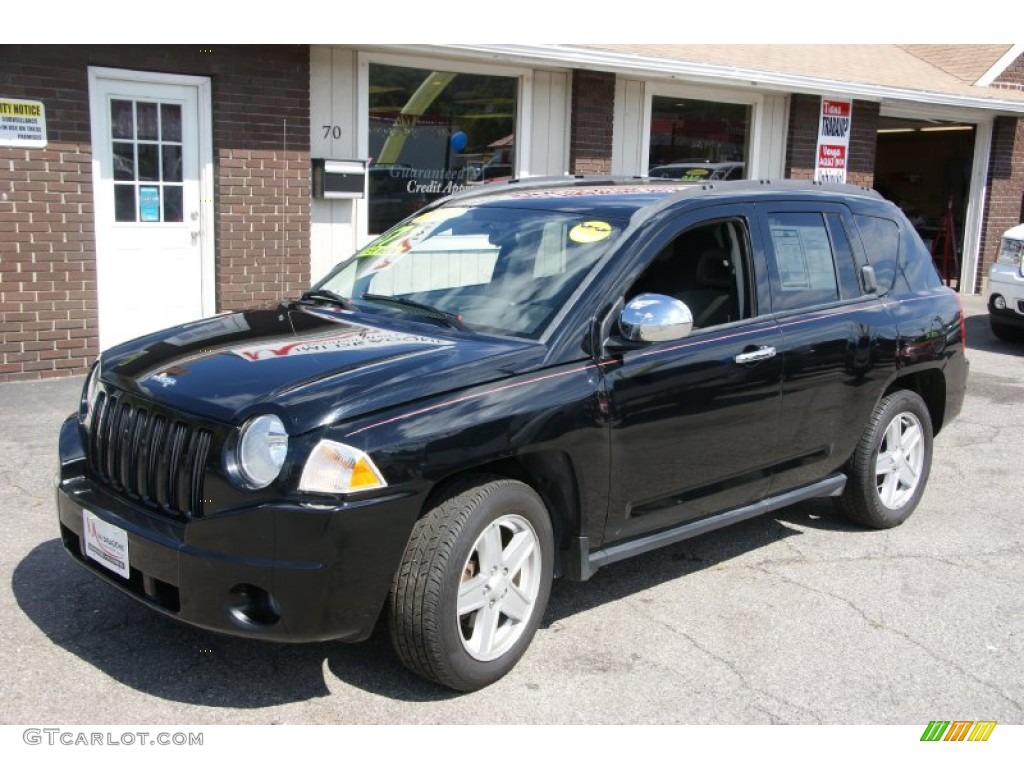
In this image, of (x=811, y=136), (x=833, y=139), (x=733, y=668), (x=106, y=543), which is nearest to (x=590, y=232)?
(x=733, y=668)

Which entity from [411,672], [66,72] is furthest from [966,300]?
[411,672]

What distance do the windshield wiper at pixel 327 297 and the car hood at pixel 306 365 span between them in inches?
8.9

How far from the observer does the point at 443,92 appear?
10734 millimetres

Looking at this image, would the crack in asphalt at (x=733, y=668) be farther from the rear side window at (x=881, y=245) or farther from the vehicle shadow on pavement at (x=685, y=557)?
the rear side window at (x=881, y=245)

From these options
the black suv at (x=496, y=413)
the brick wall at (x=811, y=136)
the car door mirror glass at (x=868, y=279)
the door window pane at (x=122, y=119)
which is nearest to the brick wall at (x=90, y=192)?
the door window pane at (x=122, y=119)

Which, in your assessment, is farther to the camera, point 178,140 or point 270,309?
point 178,140

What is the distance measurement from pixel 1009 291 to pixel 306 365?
32.4 feet

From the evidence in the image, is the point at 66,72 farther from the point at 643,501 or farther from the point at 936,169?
the point at 936,169

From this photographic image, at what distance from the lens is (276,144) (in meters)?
9.54

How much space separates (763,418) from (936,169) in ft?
60.3

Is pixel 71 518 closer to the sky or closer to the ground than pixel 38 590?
closer to the sky

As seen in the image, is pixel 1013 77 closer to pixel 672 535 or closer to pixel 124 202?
pixel 124 202

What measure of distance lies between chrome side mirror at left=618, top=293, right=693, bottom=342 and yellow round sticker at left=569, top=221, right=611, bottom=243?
40cm

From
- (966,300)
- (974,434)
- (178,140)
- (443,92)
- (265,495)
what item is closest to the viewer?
(265,495)
